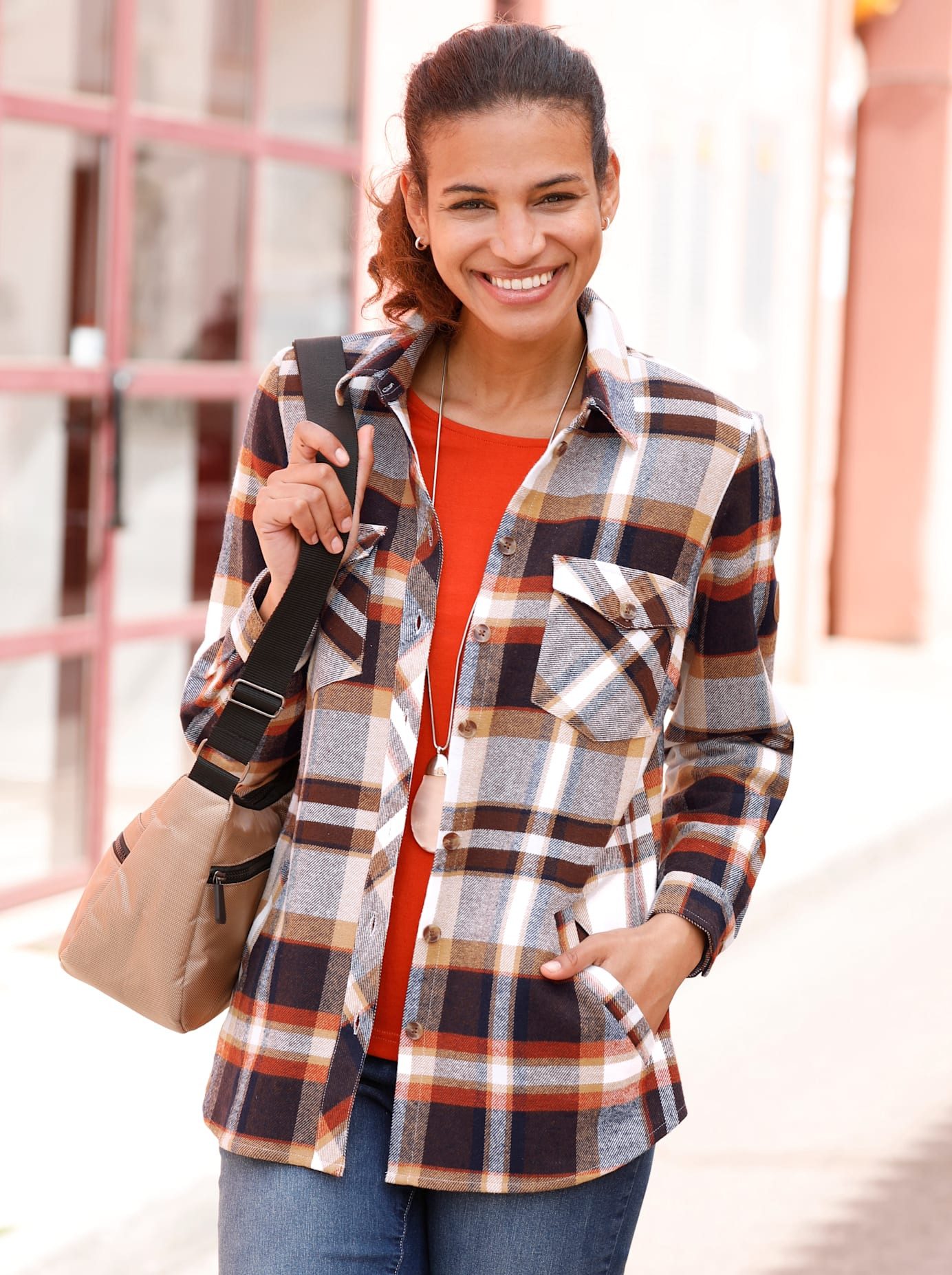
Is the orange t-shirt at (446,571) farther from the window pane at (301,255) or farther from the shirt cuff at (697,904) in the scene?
the window pane at (301,255)

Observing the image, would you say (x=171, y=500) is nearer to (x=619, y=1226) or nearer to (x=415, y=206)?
(x=415, y=206)

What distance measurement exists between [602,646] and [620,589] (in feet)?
0.20

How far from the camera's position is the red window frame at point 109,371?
4.98 meters

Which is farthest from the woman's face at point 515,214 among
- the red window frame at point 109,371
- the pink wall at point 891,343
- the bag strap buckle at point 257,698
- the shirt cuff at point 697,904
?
the pink wall at point 891,343

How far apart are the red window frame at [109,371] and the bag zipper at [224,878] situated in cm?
326

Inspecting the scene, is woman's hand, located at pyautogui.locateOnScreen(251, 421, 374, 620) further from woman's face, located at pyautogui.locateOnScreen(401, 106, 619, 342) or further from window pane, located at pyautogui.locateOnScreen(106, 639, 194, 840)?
window pane, located at pyautogui.locateOnScreen(106, 639, 194, 840)

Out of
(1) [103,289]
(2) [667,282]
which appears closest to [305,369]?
(1) [103,289]

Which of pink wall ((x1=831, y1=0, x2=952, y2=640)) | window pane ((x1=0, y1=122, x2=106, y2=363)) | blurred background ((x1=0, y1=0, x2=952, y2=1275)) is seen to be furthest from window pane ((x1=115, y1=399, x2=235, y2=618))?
pink wall ((x1=831, y1=0, x2=952, y2=640))

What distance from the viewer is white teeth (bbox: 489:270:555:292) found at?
1818 mm

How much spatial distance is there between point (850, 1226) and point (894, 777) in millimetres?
3946

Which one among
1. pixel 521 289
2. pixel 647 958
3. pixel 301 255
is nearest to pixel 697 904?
pixel 647 958

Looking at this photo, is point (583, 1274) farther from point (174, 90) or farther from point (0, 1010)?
point (174, 90)

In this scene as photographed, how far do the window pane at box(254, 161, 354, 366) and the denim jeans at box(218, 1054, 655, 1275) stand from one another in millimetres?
4314

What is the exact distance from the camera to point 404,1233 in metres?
1.78
